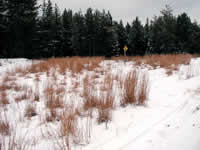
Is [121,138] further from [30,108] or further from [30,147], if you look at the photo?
[30,108]

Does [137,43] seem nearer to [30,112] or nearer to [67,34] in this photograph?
[67,34]

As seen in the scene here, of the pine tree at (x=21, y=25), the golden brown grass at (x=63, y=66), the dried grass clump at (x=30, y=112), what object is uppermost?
the pine tree at (x=21, y=25)

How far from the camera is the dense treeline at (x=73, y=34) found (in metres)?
15.0

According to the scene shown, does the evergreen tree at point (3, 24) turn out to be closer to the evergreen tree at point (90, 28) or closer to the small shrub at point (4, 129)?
the evergreen tree at point (90, 28)

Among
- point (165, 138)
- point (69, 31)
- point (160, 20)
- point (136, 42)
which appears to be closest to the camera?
point (165, 138)

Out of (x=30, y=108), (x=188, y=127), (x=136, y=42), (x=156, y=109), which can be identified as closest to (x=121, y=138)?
(x=188, y=127)

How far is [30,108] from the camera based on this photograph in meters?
1.56

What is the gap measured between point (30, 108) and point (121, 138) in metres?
1.22

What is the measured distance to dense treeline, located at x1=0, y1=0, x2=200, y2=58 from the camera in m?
15.0

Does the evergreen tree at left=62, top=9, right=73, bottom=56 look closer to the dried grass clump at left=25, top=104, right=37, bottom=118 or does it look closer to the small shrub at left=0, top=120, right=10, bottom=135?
the dried grass clump at left=25, top=104, right=37, bottom=118

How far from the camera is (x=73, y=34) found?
26.5 meters

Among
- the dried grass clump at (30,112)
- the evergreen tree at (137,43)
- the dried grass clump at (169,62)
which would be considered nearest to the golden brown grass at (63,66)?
the dried grass clump at (30,112)

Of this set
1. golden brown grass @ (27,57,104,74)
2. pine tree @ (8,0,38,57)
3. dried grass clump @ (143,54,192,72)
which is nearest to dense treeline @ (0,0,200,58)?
pine tree @ (8,0,38,57)

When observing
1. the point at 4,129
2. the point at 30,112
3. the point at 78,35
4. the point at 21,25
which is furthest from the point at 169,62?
the point at 78,35
